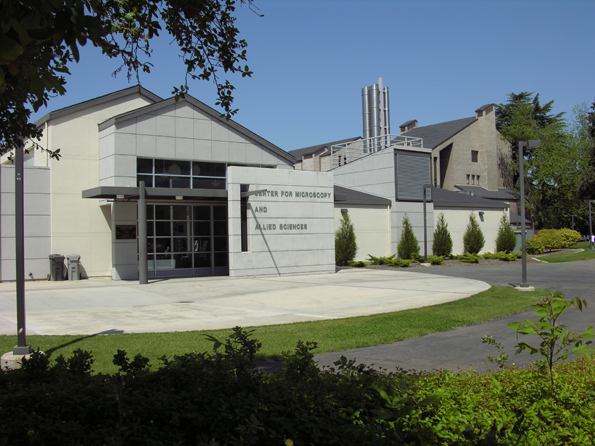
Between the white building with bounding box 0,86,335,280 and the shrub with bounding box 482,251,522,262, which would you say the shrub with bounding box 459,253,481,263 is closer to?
the shrub with bounding box 482,251,522,262

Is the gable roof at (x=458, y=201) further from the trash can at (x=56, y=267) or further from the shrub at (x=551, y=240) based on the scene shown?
the trash can at (x=56, y=267)

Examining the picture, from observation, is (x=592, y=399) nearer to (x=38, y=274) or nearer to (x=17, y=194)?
(x=17, y=194)

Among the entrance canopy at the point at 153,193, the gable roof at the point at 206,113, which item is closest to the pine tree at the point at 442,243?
the gable roof at the point at 206,113

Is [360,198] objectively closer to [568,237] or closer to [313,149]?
[568,237]

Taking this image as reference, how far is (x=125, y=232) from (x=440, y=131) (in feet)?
136

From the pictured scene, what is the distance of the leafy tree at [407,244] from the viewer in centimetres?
3234

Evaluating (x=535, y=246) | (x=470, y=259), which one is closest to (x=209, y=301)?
(x=470, y=259)

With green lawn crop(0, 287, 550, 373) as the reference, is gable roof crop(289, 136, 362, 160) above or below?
above

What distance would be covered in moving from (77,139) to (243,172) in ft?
25.0

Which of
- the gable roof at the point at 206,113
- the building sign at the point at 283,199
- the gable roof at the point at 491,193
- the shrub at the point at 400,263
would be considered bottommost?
the shrub at the point at 400,263

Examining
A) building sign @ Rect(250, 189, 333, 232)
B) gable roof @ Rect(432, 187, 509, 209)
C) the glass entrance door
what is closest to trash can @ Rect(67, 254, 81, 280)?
the glass entrance door

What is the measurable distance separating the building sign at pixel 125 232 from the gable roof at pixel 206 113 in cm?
451

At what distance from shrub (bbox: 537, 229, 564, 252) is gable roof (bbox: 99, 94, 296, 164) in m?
24.2

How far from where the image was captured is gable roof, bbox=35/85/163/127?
73.9 ft
